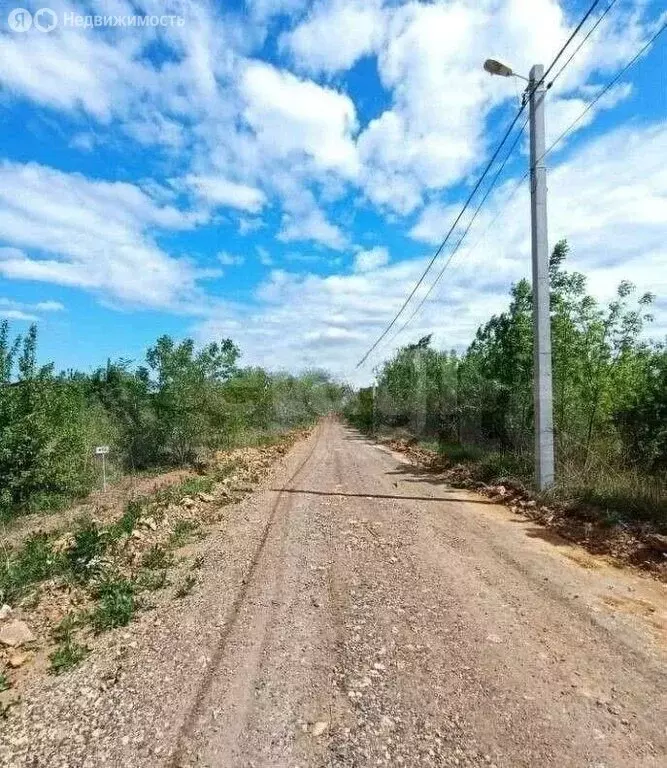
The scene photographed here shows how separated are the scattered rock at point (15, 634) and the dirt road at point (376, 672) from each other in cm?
89

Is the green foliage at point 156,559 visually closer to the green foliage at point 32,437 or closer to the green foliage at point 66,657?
the green foliage at point 66,657

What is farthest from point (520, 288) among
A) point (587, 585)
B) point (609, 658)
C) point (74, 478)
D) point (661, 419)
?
point (74, 478)

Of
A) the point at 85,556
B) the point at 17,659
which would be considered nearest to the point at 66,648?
the point at 17,659

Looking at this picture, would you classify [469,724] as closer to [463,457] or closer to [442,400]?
[463,457]

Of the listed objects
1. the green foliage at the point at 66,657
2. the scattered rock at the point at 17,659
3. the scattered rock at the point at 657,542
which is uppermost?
the scattered rock at the point at 657,542

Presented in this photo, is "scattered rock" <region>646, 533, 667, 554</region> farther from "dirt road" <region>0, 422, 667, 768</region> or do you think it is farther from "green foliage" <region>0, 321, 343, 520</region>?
"green foliage" <region>0, 321, 343, 520</region>

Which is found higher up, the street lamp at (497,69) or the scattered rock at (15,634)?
the street lamp at (497,69)

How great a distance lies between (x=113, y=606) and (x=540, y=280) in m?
8.04

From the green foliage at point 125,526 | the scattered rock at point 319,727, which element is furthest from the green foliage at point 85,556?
the scattered rock at point 319,727

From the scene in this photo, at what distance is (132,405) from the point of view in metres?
15.7

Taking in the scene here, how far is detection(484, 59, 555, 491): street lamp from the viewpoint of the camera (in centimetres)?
848

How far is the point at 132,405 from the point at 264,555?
11.6 meters

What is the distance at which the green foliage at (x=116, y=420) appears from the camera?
9.83m

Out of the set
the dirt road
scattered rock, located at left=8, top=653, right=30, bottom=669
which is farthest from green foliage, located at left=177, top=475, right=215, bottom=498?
scattered rock, located at left=8, top=653, right=30, bottom=669
